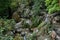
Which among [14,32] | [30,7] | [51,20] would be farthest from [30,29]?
[30,7]

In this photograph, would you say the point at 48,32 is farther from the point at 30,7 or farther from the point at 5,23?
the point at 30,7

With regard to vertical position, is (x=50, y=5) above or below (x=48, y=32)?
above

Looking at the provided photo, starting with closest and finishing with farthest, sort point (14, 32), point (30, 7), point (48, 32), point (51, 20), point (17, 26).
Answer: point (48, 32) → point (51, 20) → point (14, 32) → point (17, 26) → point (30, 7)

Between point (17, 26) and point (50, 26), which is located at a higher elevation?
point (50, 26)

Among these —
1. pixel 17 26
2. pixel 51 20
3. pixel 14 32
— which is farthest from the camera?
pixel 17 26

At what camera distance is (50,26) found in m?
15.0

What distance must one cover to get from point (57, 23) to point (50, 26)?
58 cm

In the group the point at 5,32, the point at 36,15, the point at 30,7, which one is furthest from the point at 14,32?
the point at 30,7

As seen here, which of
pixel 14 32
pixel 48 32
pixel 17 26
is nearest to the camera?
pixel 48 32

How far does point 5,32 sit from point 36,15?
143 inches

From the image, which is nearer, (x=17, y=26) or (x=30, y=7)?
(x=17, y=26)

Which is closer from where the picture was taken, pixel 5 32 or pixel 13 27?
pixel 5 32

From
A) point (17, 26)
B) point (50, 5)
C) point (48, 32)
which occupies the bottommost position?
point (17, 26)

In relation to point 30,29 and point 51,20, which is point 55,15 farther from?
point 30,29
